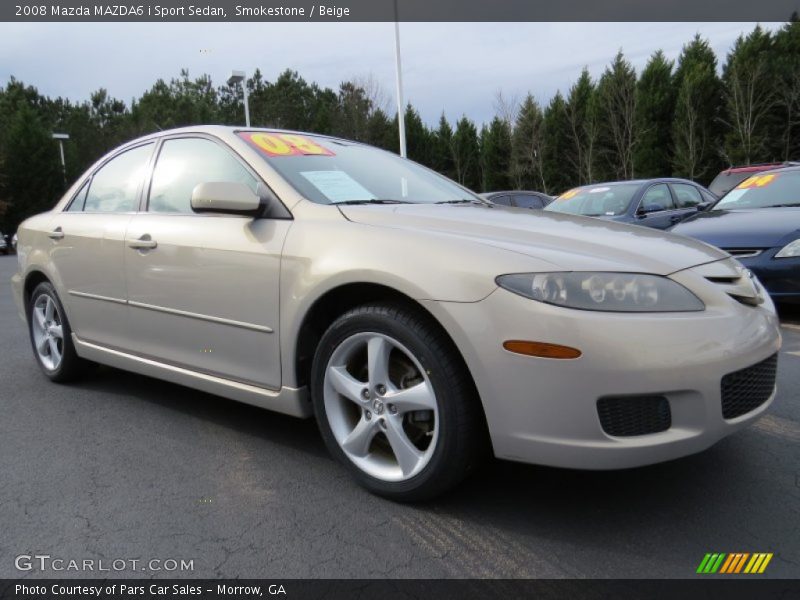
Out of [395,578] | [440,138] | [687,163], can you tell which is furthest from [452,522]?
[440,138]

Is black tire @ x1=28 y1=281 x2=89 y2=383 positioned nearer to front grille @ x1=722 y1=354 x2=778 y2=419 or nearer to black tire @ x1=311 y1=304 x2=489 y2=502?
black tire @ x1=311 y1=304 x2=489 y2=502

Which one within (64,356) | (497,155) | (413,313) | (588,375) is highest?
(497,155)

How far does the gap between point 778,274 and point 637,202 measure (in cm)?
344

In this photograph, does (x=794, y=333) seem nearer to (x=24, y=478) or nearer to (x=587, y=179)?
(x=24, y=478)

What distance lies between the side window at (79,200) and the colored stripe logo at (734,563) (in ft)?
12.3

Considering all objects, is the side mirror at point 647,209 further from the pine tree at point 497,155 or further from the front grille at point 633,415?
the pine tree at point 497,155

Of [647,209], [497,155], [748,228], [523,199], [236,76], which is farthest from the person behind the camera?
[497,155]

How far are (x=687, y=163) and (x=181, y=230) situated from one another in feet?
97.4

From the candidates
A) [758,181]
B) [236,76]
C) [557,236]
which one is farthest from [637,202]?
[236,76]

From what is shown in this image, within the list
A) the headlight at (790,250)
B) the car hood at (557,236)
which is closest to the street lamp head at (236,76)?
the headlight at (790,250)

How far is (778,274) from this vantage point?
516cm

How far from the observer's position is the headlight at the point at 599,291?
1975mm

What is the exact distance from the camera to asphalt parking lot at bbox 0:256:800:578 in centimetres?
197

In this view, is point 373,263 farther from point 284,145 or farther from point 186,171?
point 186,171
